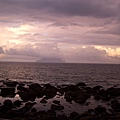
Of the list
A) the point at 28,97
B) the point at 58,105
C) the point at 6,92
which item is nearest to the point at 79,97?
the point at 58,105

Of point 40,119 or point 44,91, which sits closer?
point 40,119

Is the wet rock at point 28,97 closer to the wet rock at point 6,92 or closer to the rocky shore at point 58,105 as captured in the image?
the rocky shore at point 58,105

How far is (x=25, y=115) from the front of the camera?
26234 millimetres

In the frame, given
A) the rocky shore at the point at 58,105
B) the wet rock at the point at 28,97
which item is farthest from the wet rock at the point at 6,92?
the wet rock at the point at 28,97

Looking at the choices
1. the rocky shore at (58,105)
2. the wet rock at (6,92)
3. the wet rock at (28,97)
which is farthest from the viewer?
the wet rock at (6,92)

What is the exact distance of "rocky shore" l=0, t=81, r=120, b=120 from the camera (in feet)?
85.7

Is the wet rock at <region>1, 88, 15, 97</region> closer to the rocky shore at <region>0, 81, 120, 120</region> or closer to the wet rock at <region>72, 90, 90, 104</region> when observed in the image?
the rocky shore at <region>0, 81, 120, 120</region>

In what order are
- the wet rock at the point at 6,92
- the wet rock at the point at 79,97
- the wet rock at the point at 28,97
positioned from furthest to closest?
the wet rock at the point at 6,92
the wet rock at the point at 28,97
the wet rock at the point at 79,97

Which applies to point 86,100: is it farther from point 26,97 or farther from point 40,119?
point 40,119

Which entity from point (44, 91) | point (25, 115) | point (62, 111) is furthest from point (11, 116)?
point (44, 91)

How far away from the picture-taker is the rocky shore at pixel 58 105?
26.1m

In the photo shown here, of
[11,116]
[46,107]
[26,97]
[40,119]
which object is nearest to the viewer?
[40,119]

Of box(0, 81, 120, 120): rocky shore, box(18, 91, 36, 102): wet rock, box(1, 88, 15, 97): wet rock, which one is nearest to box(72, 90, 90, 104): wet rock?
box(0, 81, 120, 120): rocky shore

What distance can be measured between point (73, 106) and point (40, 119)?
36.8 feet
